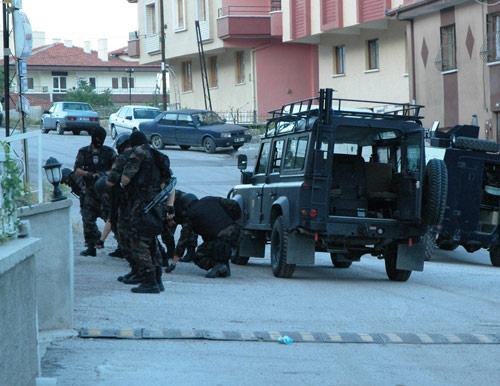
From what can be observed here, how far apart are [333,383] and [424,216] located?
611 centimetres

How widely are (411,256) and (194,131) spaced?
2591 cm

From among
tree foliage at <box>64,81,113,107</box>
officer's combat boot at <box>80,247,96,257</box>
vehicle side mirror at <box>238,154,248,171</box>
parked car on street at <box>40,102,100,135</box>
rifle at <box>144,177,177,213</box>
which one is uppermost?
tree foliage at <box>64,81,113,107</box>

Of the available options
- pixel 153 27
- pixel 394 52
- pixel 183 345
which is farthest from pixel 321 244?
pixel 153 27

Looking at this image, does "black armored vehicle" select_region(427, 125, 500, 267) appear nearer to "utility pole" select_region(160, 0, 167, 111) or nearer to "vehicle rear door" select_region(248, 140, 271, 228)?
"vehicle rear door" select_region(248, 140, 271, 228)

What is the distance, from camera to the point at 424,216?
1277 centimetres

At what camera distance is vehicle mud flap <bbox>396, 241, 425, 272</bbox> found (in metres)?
12.9

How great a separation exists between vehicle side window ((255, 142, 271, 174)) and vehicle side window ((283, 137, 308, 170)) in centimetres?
97

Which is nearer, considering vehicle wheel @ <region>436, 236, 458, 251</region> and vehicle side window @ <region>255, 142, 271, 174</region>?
vehicle side window @ <region>255, 142, 271, 174</region>

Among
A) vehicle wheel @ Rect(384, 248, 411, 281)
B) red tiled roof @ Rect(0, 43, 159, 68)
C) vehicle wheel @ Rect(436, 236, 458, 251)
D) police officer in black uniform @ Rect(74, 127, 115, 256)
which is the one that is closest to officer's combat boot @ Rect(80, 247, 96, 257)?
police officer in black uniform @ Rect(74, 127, 115, 256)

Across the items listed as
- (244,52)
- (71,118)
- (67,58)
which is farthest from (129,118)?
(67,58)

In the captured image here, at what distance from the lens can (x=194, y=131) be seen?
3834 cm

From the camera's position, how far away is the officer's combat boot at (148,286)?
34.4ft

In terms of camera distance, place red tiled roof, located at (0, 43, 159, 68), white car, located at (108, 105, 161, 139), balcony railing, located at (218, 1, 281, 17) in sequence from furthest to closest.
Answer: red tiled roof, located at (0, 43, 159, 68) → balcony railing, located at (218, 1, 281, 17) → white car, located at (108, 105, 161, 139)

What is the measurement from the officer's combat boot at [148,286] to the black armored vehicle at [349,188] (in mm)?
2593
